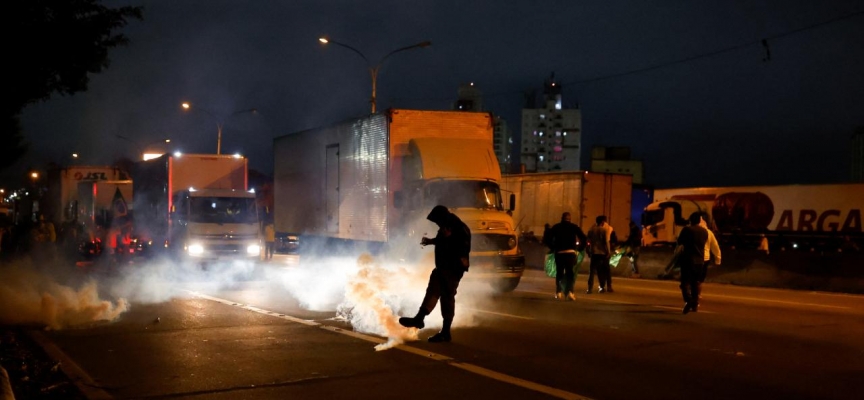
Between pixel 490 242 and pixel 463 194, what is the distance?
1.34m

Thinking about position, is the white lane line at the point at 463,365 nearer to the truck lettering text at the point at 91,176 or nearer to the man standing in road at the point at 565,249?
the man standing in road at the point at 565,249

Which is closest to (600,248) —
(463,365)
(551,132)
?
(463,365)

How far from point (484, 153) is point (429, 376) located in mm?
10775

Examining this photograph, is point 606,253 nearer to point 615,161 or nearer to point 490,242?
point 490,242

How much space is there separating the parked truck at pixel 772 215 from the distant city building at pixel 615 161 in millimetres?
80783

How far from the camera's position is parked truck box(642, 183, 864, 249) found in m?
34.7

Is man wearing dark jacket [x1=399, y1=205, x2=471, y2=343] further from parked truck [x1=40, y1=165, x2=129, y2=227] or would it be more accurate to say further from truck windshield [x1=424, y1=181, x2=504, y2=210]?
parked truck [x1=40, y1=165, x2=129, y2=227]

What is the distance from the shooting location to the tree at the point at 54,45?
10430 millimetres

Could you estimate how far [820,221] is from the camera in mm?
35688

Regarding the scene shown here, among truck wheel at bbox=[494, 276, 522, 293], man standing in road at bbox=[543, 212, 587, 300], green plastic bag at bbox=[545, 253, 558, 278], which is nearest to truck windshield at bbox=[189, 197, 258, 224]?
truck wheel at bbox=[494, 276, 522, 293]

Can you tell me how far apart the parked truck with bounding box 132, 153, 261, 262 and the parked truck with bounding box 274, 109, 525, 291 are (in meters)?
2.42

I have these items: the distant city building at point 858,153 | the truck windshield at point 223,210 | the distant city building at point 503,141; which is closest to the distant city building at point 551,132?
the distant city building at point 503,141

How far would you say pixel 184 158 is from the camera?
24.7 m

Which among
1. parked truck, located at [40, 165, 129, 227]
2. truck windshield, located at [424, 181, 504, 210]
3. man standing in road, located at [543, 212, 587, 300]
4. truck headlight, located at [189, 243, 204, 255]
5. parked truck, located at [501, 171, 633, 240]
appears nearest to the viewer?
man standing in road, located at [543, 212, 587, 300]
